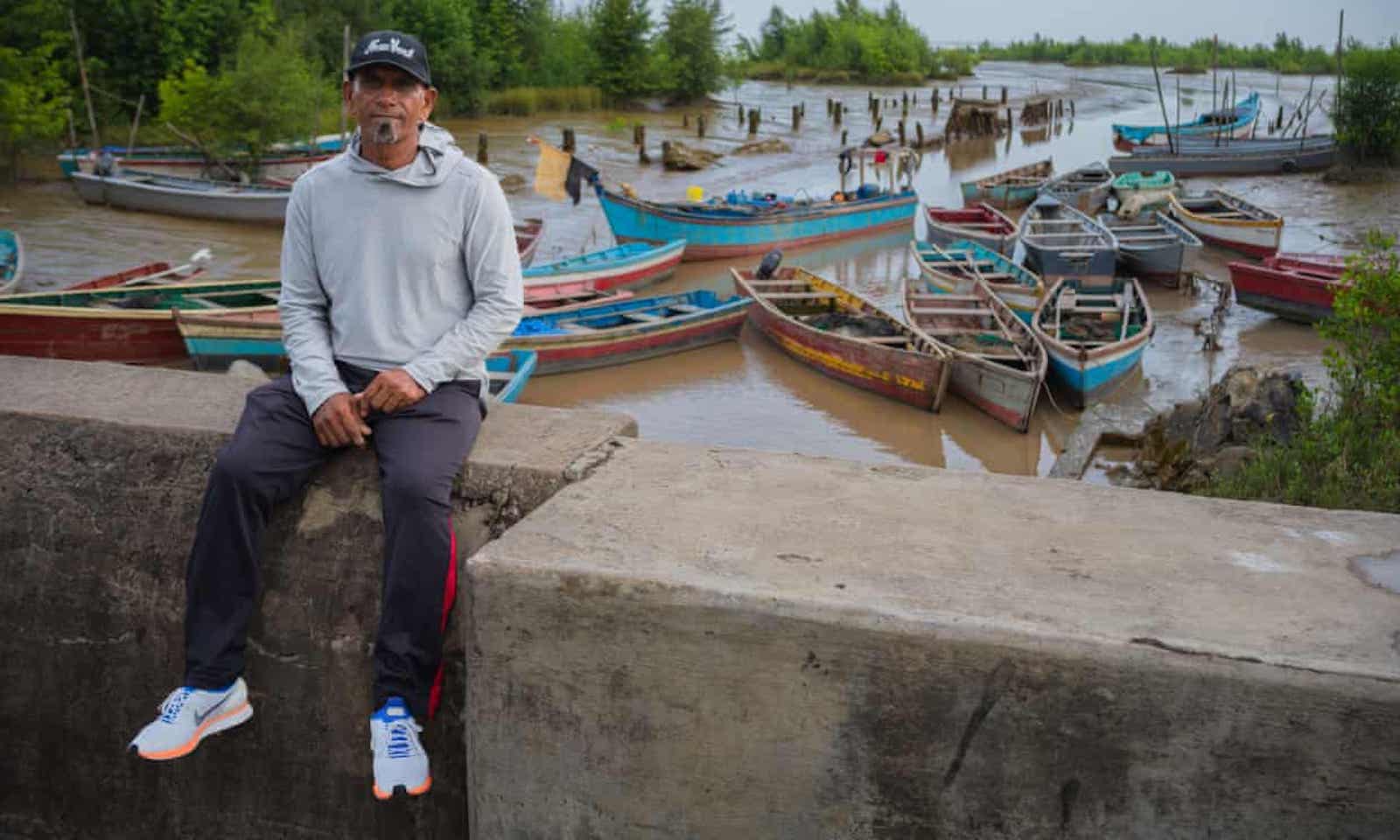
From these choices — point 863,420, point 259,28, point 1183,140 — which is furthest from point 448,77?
point 863,420

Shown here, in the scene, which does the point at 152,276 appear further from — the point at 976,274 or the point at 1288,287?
the point at 1288,287

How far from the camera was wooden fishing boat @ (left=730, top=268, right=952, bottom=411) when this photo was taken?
42.0ft

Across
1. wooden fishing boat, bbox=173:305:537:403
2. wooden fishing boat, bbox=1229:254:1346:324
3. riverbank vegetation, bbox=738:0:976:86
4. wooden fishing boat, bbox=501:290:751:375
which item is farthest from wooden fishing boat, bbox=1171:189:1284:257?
riverbank vegetation, bbox=738:0:976:86

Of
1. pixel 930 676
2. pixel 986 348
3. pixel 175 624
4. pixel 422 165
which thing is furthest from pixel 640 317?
pixel 930 676

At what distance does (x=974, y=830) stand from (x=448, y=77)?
141ft

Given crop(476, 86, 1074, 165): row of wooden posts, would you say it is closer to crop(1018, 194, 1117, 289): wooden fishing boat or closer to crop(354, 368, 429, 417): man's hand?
crop(1018, 194, 1117, 289): wooden fishing boat

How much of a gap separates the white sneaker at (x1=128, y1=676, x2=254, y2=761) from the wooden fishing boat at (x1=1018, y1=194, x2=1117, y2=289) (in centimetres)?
1484

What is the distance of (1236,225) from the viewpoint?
2142 cm

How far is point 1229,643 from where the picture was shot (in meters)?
1.97

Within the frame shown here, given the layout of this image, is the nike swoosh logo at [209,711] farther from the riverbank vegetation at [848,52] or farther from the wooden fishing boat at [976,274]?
the riverbank vegetation at [848,52]

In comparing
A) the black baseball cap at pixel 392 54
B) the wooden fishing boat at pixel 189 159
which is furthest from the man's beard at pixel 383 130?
the wooden fishing boat at pixel 189 159

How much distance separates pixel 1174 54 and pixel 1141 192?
73700 millimetres

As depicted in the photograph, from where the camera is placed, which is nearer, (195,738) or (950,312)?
(195,738)

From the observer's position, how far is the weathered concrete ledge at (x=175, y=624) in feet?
8.96
